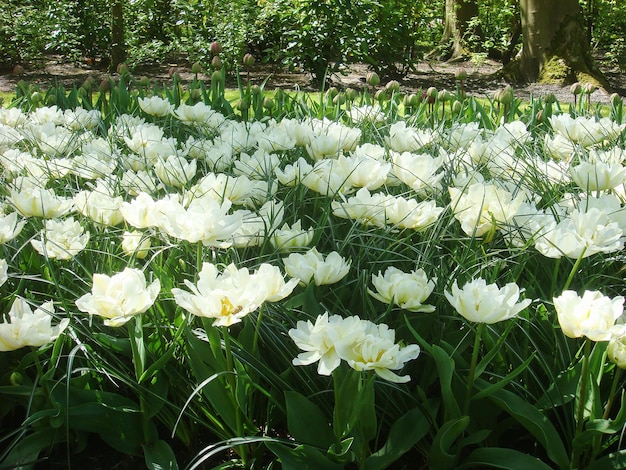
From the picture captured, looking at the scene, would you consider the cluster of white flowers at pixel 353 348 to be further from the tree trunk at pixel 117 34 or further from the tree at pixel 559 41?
the tree trunk at pixel 117 34

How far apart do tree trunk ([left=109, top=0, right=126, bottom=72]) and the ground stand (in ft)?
0.83

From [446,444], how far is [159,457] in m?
Answer: 0.60

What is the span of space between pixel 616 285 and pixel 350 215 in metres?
0.69

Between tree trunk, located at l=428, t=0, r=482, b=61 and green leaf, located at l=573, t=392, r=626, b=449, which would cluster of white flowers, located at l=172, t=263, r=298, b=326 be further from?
tree trunk, located at l=428, t=0, r=482, b=61

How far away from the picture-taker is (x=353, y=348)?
1.16m

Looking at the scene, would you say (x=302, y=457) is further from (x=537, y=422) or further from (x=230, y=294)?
(x=537, y=422)

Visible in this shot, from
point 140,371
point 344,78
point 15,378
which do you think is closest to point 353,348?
point 140,371

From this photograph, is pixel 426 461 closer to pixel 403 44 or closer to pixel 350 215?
pixel 350 215

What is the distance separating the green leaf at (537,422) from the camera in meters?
1.28

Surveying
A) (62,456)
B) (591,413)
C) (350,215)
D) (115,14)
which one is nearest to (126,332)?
(62,456)

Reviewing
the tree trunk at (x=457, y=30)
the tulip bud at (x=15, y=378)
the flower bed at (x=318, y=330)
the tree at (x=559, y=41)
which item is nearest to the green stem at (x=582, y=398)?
the flower bed at (x=318, y=330)

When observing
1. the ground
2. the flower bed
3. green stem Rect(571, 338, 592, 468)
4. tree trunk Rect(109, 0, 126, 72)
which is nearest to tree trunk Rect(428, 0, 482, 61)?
the ground

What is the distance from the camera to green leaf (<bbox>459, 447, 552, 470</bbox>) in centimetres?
124

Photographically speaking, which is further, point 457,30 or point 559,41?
point 457,30
